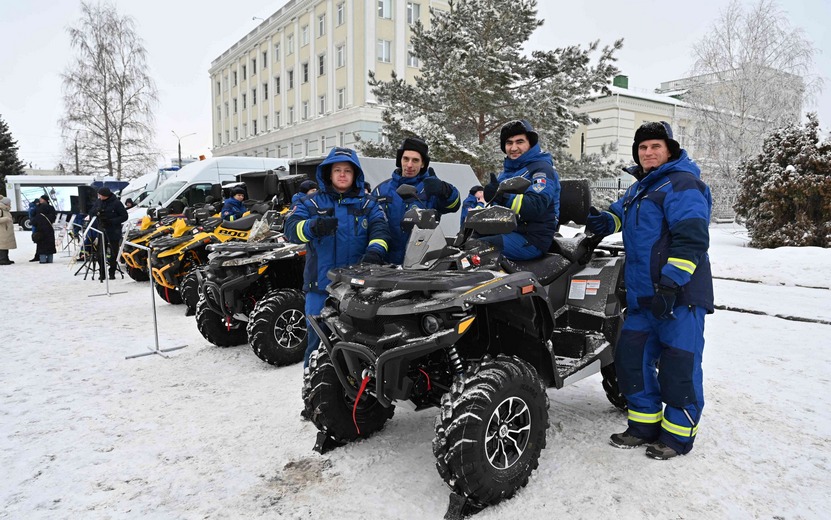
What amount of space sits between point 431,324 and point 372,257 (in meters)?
1.28

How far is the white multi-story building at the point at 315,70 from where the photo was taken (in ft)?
113

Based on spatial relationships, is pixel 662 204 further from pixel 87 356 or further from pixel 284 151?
pixel 284 151

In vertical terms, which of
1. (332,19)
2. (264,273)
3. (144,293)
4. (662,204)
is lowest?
(144,293)

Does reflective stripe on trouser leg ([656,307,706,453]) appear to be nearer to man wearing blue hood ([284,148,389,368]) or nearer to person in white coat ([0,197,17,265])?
man wearing blue hood ([284,148,389,368])

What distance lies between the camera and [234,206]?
9984 millimetres

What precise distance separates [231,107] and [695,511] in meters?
60.1

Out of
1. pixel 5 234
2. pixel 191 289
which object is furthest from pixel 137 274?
pixel 5 234

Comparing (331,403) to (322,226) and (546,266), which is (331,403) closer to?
(322,226)

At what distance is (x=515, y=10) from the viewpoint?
17.4 meters

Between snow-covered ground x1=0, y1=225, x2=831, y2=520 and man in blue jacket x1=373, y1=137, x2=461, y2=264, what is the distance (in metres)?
1.43

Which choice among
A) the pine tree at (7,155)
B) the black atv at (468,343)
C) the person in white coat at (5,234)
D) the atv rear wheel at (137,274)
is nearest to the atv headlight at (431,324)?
the black atv at (468,343)

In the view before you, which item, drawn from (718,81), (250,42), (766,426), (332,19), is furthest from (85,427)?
(250,42)

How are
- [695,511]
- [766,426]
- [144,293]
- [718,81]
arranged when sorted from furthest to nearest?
[718,81] < [144,293] < [766,426] < [695,511]

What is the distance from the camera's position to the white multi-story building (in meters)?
34.3
